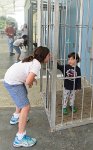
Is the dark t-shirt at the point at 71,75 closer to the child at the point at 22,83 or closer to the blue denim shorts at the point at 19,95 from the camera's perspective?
the child at the point at 22,83

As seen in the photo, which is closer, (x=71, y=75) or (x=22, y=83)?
(x=22, y=83)

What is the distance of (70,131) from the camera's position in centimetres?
403

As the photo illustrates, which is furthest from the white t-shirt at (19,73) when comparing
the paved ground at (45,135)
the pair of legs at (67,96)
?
the pair of legs at (67,96)

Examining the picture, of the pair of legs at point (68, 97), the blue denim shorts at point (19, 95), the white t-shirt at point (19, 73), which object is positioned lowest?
the pair of legs at point (68, 97)

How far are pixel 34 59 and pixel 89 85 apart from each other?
8.75ft

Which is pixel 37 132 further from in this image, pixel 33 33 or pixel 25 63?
pixel 33 33

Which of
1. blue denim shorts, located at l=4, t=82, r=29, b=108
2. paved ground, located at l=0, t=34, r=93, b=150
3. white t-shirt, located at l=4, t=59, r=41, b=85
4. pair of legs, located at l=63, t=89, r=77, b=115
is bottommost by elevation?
paved ground, located at l=0, t=34, r=93, b=150

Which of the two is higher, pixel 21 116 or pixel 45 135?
pixel 21 116

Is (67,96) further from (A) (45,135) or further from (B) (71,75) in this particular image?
(A) (45,135)

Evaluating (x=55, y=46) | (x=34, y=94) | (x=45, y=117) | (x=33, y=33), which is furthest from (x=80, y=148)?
(x=33, y=33)

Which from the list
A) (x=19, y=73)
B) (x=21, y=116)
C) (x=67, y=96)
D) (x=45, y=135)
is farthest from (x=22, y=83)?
(x=67, y=96)

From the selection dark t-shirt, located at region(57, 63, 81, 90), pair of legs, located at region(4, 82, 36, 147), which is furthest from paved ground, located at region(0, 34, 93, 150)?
dark t-shirt, located at region(57, 63, 81, 90)

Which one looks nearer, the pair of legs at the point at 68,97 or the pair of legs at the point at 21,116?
the pair of legs at the point at 21,116

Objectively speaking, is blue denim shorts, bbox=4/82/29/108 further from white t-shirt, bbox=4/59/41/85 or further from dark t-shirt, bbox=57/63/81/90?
dark t-shirt, bbox=57/63/81/90
